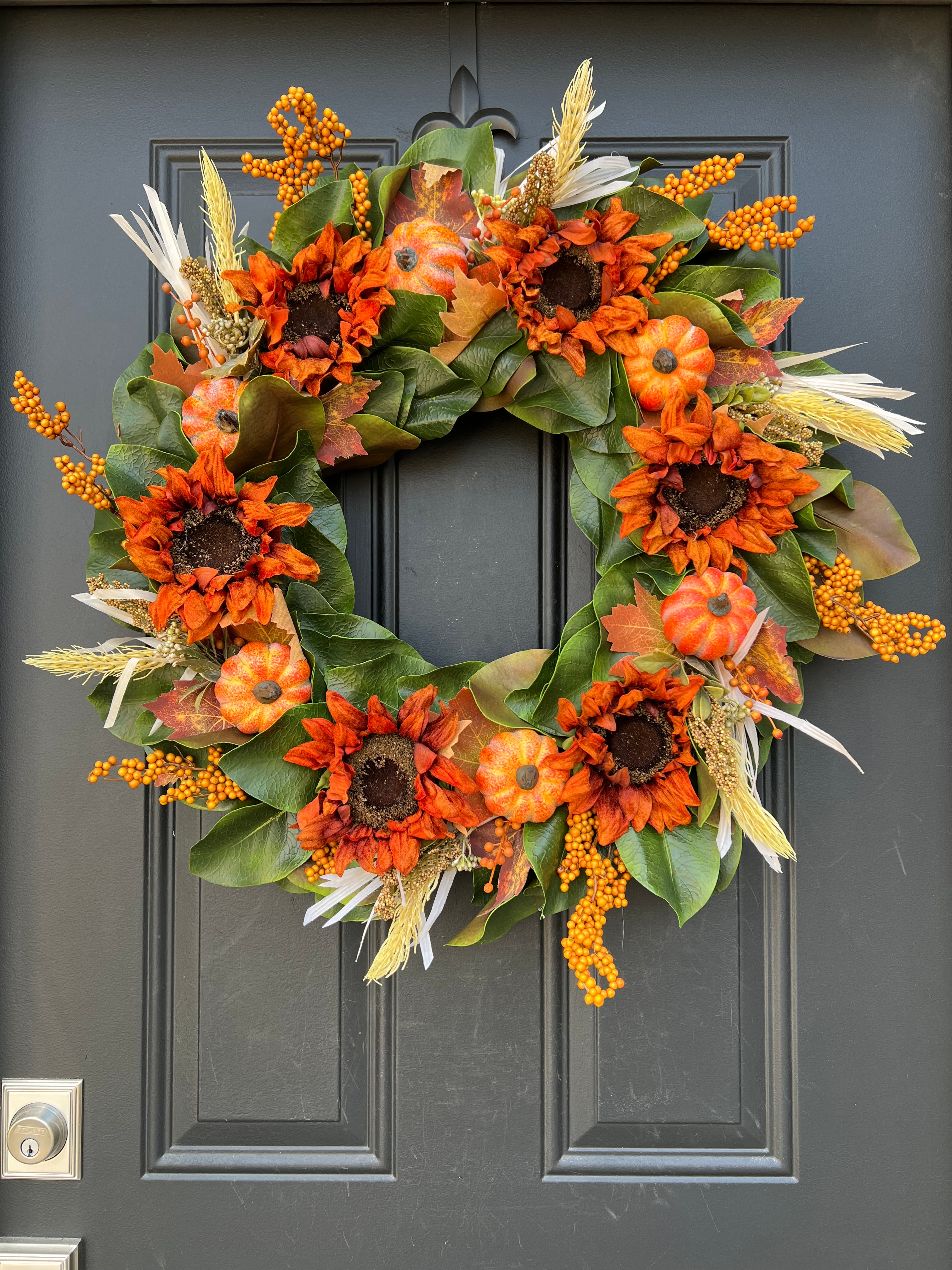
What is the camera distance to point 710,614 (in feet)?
2.61

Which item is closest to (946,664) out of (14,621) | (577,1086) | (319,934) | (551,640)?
(551,640)

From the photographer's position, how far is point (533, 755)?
818 mm

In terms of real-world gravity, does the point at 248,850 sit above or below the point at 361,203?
below

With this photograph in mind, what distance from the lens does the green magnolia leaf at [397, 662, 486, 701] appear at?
835 millimetres

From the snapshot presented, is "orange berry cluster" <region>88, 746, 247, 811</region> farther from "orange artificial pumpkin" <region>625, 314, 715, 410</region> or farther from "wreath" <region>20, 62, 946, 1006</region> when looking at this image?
"orange artificial pumpkin" <region>625, 314, 715, 410</region>

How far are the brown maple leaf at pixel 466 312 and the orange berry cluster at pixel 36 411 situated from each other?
0.38m

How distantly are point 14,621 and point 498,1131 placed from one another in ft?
2.71

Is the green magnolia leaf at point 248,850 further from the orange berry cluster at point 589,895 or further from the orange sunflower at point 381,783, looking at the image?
the orange berry cluster at point 589,895

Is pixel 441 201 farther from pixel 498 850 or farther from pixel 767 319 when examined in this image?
pixel 498 850

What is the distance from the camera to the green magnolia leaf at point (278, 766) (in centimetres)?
80

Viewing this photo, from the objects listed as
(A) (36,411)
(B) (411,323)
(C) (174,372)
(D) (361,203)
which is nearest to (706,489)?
(B) (411,323)

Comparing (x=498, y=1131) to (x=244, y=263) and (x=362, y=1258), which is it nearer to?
(x=362, y=1258)

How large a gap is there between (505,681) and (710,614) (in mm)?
222

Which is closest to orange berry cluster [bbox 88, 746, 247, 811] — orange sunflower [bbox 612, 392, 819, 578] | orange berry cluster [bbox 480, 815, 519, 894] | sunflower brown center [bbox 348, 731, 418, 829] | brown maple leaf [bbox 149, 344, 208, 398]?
sunflower brown center [bbox 348, 731, 418, 829]
